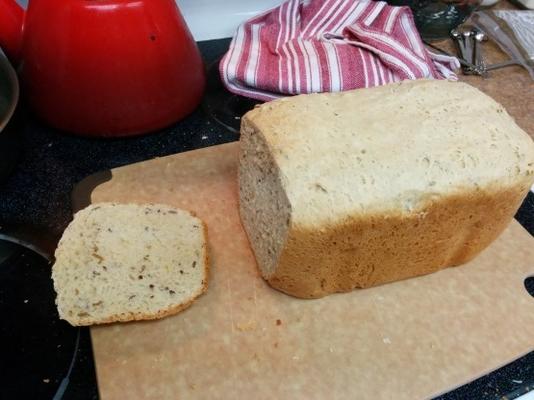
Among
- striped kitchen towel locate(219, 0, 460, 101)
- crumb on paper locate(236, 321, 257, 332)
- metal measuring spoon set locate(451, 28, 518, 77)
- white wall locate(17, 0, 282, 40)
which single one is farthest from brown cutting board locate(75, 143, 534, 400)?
white wall locate(17, 0, 282, 40)

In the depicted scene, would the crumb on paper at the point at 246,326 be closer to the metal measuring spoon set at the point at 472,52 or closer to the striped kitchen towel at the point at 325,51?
the striped kitchen towel at the point at 325,51

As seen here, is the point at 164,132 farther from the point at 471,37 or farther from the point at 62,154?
the point at 471,37

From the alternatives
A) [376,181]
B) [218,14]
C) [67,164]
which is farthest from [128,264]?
[218,14]

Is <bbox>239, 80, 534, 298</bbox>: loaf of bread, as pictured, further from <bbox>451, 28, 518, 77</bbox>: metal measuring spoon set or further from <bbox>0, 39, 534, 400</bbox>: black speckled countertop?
<bbox>451, 28, 518, 77</bbox>: metal measuring spoon set

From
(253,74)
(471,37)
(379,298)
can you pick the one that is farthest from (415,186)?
(471,37)

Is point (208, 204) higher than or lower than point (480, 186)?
lower

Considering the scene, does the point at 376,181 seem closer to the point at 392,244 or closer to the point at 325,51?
the point at 392,244

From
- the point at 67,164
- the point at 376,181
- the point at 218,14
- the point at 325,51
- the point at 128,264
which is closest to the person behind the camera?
the point at 376,181
